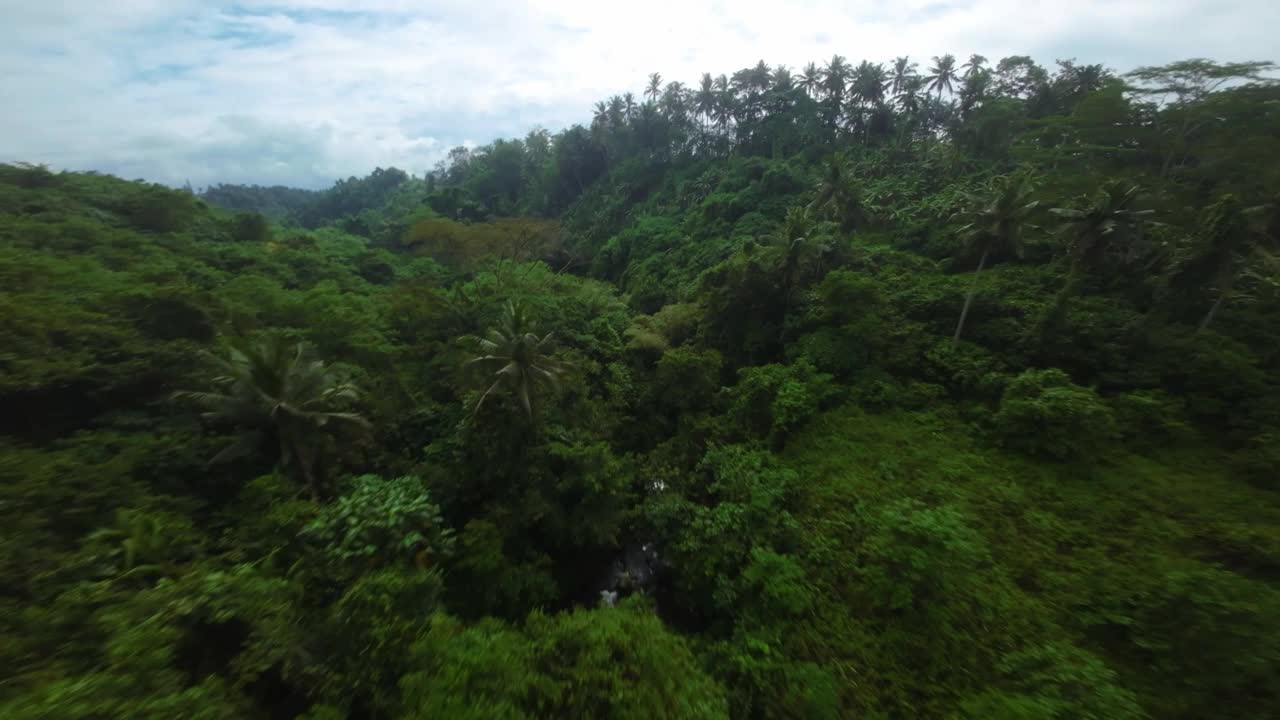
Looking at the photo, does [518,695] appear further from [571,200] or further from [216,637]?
[571,200]

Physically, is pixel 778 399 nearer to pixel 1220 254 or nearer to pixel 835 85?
pixel 1220 254

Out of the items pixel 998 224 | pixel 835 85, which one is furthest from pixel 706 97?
pixel 998 224

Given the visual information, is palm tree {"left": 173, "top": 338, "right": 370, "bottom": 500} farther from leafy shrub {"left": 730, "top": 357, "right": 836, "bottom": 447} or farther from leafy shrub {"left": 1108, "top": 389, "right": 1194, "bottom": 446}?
leafy shrub {"left": 1108, "top": 389, "right": 1194, "bottom": 446}

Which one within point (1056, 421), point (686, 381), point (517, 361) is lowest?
point (686, 381)

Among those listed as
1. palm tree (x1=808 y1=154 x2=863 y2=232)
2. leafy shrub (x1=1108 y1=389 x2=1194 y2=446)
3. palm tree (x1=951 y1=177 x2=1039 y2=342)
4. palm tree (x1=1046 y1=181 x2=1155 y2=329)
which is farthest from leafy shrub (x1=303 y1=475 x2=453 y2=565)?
palm tree (x1=808 y1=154 x2=863 y2=232)

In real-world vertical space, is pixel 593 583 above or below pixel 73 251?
below

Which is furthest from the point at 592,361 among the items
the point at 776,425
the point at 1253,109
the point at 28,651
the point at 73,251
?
the point at 1253,109
